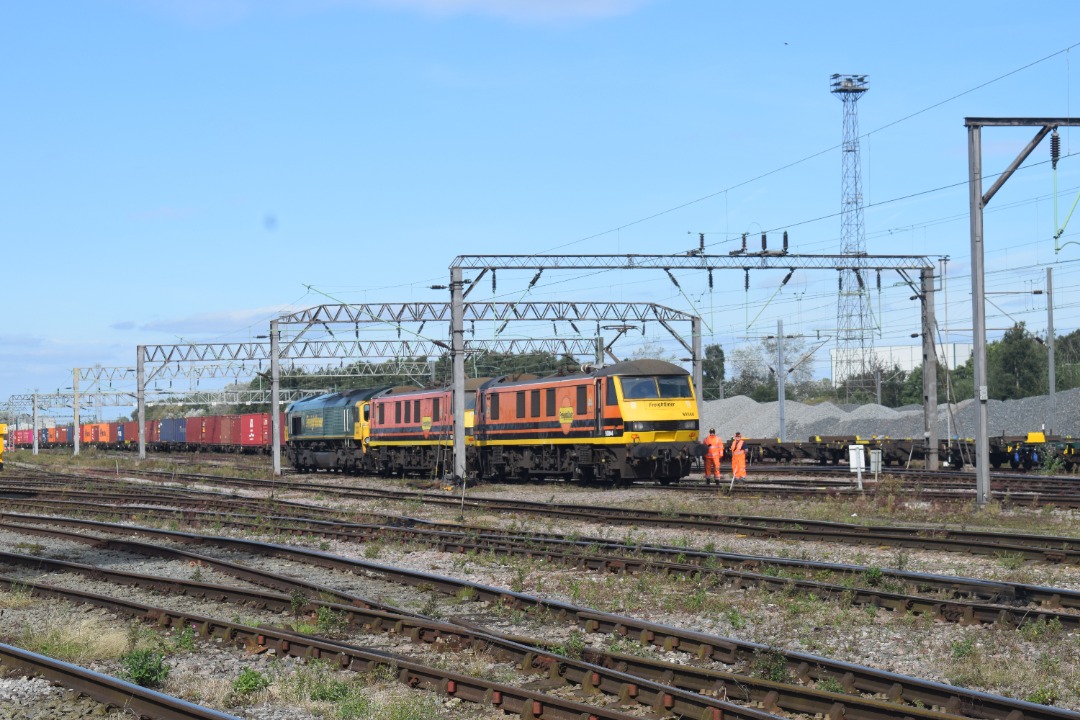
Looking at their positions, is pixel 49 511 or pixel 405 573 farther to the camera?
pixel 49 511

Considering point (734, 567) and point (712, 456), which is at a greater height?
point (712, 456)

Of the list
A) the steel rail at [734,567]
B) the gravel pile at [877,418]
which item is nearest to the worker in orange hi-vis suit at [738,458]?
the steel rail at [734,567]

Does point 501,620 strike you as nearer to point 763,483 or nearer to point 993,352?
point 763,483

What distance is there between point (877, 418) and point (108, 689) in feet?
208

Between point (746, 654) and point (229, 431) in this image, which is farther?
point (229, 431)

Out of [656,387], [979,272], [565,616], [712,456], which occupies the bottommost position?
[565,616]

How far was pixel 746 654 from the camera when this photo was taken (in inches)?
376

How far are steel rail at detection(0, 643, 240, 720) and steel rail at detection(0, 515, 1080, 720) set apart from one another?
3.97 metres

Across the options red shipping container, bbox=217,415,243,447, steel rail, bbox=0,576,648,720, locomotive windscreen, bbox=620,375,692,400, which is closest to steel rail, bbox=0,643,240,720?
steel rail, bbox=0,576,648,720

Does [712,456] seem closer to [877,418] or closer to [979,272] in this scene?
[979,272]

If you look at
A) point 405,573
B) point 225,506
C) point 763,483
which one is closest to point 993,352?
point 763,483

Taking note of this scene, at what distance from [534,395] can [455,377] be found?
93.4 inches

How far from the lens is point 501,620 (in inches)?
476

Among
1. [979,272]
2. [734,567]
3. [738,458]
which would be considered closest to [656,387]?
[738,458]
